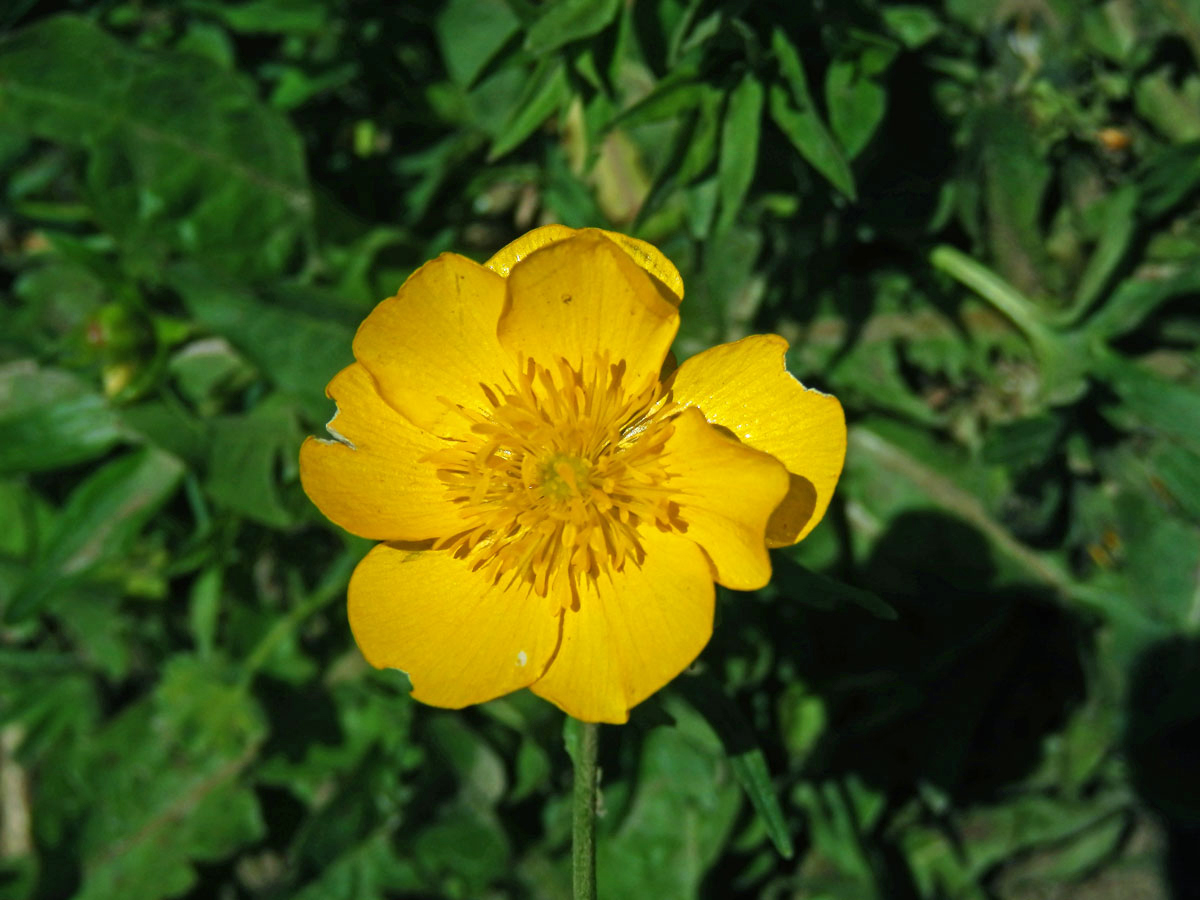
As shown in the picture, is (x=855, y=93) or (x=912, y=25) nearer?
(x=855, y=93)

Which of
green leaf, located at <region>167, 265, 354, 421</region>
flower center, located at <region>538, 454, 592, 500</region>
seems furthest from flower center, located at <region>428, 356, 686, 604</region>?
green leaf, located at <region>167, 265, 354, 421</region>

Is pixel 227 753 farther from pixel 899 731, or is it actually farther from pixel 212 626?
pixel 899 731

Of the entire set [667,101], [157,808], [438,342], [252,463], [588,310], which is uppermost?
[667,101]

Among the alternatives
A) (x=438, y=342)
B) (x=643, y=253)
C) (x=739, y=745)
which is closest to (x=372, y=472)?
(x=438, y=342)

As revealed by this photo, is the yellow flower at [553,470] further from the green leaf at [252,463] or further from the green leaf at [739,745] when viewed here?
the green leaf at [252,463]

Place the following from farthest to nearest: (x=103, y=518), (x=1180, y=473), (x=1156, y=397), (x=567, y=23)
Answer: (x=103, y=518)
(x=1180, y=473)
(x=1156, y=397)
(x=567, y=23)

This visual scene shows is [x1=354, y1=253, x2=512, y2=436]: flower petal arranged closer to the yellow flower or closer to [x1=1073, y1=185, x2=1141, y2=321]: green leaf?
the yellow flower

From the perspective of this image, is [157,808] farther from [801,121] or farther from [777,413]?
[801,121]
